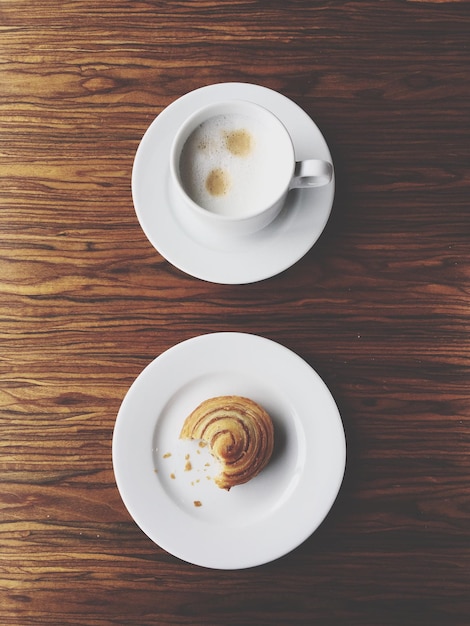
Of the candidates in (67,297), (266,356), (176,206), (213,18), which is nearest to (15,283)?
(67,297)

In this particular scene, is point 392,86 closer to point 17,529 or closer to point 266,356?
point 266,356

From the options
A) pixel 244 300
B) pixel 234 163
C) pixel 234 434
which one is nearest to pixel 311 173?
pixel 234 163

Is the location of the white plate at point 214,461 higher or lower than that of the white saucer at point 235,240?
lower

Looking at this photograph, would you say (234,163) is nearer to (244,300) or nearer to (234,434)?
(244,300)

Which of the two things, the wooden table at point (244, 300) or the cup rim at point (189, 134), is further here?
the wooden table at point (244, 300)

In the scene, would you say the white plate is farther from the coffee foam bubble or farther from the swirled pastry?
the coffee foam bubble

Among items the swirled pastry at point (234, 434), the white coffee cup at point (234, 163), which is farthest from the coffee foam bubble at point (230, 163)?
the swirled pastry at point (234, 434)

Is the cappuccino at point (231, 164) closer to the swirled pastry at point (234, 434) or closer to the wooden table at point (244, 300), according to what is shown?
the wooden table at point (244, 300)
